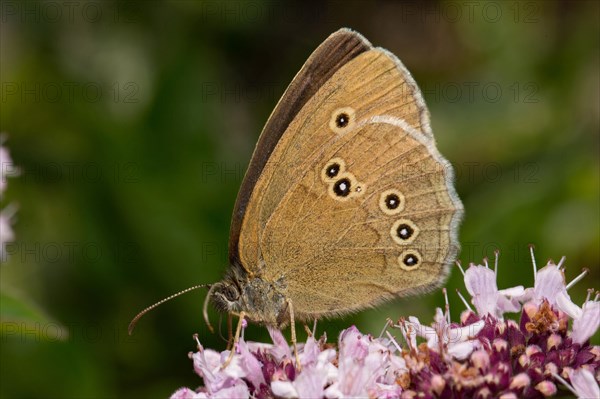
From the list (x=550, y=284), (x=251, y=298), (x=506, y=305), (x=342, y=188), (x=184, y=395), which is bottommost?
(x=184, y=395)

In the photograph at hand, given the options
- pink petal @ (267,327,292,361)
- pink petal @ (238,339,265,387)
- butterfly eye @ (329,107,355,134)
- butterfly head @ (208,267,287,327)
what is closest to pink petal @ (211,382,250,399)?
pink petal @ (238,339,265,387)

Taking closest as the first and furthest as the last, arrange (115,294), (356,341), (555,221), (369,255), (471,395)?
(471,395) < (356,341) < (369,255) < (555,221) < (115,294)

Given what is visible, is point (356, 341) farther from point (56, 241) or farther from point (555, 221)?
point (56, 241)

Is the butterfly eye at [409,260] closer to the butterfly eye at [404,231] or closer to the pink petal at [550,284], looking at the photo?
the butterfly eye at [404,231]

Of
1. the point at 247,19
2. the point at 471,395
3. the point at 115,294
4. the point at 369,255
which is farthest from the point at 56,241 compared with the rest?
the point at 471,395

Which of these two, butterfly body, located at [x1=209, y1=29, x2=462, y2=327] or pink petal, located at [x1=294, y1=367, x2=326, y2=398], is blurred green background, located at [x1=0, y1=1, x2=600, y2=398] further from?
pink petal, located at [x1=294, y1=367, x2=326, y2=398]

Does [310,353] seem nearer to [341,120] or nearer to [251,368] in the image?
[251,368]

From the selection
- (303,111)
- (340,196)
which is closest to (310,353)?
(340,196)
